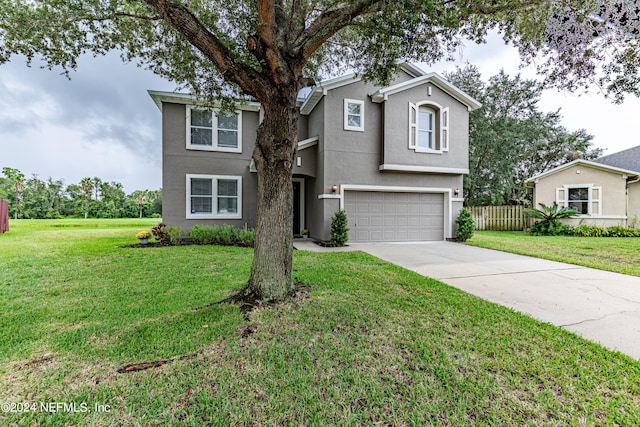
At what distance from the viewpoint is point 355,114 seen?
32.8ft

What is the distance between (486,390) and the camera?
84.1 inches

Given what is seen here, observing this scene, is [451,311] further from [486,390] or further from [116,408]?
[116,408]

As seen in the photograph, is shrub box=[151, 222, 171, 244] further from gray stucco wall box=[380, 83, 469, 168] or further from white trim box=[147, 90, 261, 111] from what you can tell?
gray stucco wall box=[380, 83, 469, 168]

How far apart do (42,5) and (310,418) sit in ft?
27.9

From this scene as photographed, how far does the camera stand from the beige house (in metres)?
13.0

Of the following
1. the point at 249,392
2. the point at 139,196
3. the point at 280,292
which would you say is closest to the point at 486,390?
the point at 249,392

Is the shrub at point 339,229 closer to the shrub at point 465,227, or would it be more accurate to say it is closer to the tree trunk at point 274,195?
the shrub at point 465,227

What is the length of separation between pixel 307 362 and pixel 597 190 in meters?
18.0

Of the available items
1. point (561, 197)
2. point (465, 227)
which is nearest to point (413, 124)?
point (465, 227)

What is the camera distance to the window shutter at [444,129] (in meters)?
10.6

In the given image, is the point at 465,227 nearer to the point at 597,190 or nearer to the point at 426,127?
the point at 426,127

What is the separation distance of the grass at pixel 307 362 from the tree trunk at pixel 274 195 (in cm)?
45

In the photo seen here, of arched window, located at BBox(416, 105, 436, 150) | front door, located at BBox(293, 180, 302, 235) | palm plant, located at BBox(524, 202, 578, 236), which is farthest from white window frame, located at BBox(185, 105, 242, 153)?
palm plant, located at BBox(524, 202, 578, 236)

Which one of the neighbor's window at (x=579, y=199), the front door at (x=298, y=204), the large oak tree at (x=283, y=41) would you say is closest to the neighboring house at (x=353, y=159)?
the front door at (x=298, y=204)
